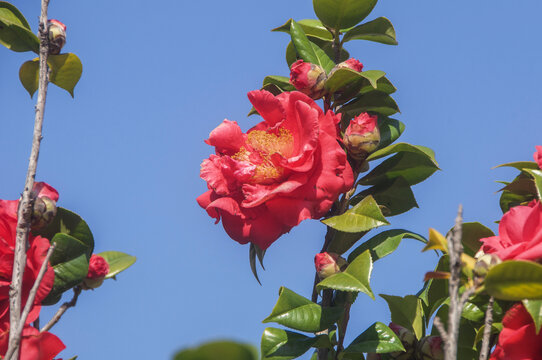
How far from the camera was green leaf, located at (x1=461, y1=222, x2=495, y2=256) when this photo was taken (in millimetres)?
1336

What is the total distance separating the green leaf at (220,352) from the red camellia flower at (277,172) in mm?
839

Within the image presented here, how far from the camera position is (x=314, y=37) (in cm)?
169

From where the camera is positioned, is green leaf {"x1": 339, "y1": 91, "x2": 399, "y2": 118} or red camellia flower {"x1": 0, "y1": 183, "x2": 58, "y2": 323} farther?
green leaf {"x1": 339, "y1": 91, "x2": 399, "y2": 118}

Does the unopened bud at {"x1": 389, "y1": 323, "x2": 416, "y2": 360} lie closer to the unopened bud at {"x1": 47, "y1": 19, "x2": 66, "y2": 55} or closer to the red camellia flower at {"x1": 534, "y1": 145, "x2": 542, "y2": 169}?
the red camellia flower at {"x1": 534, "y1": 145, "x2": 542, "y2": 169}

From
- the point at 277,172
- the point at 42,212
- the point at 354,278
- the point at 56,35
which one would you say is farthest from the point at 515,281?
the point at 56,35

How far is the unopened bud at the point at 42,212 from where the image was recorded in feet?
3.87

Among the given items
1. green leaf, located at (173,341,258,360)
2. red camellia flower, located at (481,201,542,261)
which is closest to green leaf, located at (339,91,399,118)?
red camellia flower, located at (481,201,542,261)

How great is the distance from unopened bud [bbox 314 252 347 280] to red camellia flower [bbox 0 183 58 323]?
0.48m

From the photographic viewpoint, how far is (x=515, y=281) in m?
0.95

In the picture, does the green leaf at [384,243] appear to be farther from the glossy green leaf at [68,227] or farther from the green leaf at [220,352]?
the green leaf at [220,352]

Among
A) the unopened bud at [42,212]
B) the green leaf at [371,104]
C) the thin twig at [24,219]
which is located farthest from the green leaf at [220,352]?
the green leaf at [371,104]

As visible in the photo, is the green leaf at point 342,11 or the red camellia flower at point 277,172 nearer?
the red camellia flower at point 277,172

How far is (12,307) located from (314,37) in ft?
3.28

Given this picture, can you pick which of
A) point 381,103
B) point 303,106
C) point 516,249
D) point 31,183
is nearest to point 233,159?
point 303,106
